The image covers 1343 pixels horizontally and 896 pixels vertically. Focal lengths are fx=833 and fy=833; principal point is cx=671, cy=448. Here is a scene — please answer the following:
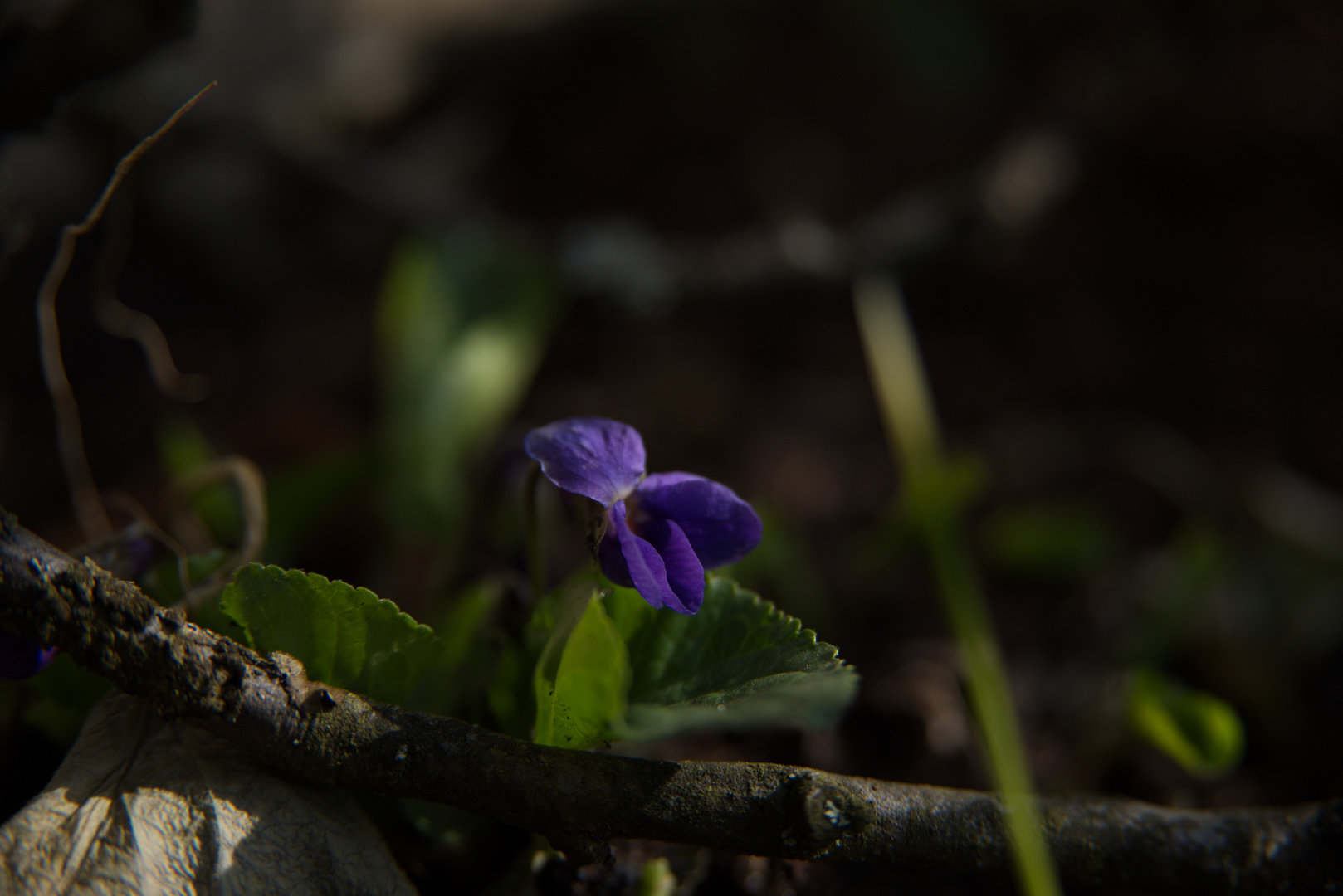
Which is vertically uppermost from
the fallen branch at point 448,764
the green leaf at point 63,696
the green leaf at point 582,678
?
the green leaf at point 582,678

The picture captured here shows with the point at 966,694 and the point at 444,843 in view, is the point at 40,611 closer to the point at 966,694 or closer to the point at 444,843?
the point at 444,843

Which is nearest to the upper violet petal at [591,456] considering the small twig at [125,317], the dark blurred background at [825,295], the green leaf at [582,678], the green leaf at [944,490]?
the green leaf at [582,678]

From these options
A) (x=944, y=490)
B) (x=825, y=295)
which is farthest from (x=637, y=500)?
(x=825, y=295)

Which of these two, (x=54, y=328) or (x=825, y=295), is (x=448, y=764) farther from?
(x=825, y=295)

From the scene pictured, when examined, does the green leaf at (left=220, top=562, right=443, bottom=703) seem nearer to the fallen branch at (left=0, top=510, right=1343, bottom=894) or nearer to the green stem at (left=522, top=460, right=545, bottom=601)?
the fallen branch at (left=0, top=510, right=1343, bottom=894)

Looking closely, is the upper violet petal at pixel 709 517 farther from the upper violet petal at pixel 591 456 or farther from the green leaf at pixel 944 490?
the green leaf at pixel 944 490

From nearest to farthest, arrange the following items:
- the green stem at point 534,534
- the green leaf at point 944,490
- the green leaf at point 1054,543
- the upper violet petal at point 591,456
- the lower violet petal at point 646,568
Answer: the lower violet petal at point 646,568 < the upper violet petal at point 591,456 < the green stem at point 534,534 < the green leaf at point 944,490 < the green leaf at point 1054,543
